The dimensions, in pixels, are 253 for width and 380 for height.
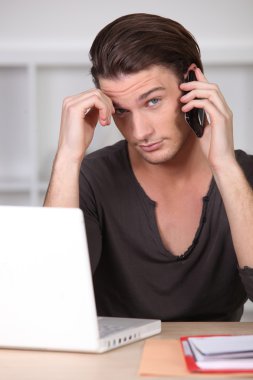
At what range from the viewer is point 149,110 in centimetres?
206

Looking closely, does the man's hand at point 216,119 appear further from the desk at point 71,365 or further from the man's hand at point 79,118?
the desk at point 71,365

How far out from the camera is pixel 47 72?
11.8 feet

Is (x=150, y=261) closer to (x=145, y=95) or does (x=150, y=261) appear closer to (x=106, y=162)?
(x=106, y=162)

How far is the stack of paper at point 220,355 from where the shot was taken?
4.53ft

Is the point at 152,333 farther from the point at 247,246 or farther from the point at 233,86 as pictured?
the point at 233,86

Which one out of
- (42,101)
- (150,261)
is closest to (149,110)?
(150,261)

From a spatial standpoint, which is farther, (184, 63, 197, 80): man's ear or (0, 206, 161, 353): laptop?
(184, 63, 197, 80): man's ear

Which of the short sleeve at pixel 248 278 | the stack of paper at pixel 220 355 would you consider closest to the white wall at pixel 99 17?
the short sleeve at pixel 248 278

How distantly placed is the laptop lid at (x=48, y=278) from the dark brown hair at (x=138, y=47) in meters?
0.72

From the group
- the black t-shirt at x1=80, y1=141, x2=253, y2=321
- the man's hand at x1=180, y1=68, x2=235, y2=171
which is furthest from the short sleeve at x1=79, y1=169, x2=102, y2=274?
the man's hand at x1=180, y1=68, x2=235, y2=171

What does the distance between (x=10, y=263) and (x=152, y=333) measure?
349 millimetres

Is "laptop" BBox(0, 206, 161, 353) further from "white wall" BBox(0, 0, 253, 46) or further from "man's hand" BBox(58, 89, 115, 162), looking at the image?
"white wall" BBox(0, 0, 253, 46)

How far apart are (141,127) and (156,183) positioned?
26 centimetres

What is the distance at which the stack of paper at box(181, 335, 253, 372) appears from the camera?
1.38 metres
